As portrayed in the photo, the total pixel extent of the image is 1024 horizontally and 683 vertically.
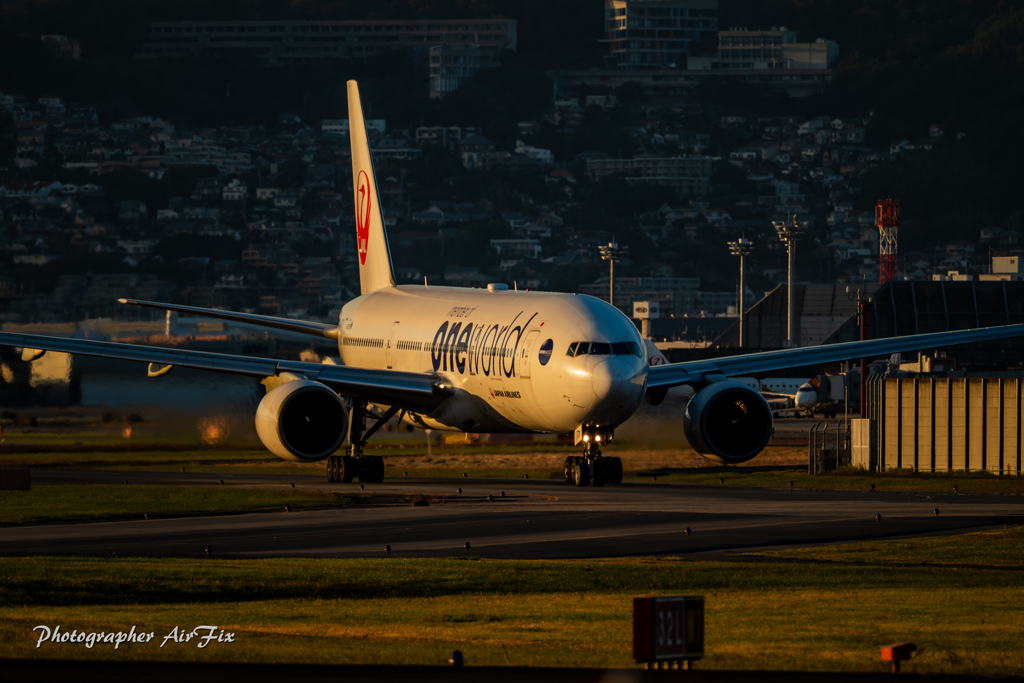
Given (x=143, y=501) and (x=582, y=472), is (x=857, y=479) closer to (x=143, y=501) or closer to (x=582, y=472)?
(x=582, y=472)

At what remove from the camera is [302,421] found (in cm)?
3953

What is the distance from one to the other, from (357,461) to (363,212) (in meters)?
14.8

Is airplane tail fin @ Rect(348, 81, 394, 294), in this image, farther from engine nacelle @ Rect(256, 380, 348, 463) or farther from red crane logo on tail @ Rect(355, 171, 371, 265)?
engine nacelle @ Rect(256, 380, 348, 463)

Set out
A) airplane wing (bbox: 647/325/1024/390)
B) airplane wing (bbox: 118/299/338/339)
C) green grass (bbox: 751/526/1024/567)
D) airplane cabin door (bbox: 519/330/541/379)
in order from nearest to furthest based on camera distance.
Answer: green grass (bbox: 751/526/1024/567)
airplane cabin door (bbox: 519/330/541/379)
airplane wing (bbox: 647/325/1024/390)
airplane wing (bbox: 118/299/338/339)

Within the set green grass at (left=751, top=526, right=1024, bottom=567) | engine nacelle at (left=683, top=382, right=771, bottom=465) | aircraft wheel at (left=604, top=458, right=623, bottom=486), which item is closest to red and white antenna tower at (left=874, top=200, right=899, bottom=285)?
engine nacelle at (left=683, top=382, right=771, bottom=465)

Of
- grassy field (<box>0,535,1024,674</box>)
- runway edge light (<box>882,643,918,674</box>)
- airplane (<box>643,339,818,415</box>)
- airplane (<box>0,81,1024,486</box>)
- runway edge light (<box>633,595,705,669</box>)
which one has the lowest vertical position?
airplane (<box>643,339,818,415</box>)

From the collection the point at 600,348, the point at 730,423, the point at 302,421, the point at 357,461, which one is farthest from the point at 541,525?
the point at 357,461

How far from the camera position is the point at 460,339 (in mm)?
43062

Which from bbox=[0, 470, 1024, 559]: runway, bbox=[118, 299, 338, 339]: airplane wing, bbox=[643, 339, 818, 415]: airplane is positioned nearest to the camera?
bbox=[0, 470, 1024, 559]: runway

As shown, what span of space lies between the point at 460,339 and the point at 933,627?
2545 centimetres

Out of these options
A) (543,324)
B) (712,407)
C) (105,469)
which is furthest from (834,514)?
(105,469)

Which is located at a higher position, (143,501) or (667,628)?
(667,628)

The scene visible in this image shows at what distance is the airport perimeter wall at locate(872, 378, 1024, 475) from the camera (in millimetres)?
47969

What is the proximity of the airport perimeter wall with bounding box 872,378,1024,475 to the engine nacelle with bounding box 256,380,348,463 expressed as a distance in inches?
763
